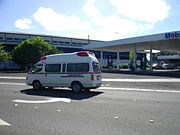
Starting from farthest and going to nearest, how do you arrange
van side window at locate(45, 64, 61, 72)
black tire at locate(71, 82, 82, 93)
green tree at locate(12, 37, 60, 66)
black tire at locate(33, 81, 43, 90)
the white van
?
green tree at locate(12, 37, 60, 66), black tire at locate(33, 81, 43, 90), van side window at locate(45, 64, 61, 72), black tire at locate(71, 82, 82, 93), the white van

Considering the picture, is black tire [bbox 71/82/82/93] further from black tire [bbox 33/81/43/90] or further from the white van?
black tire [bbox 33/81/43/90]

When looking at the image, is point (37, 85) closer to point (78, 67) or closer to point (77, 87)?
point (77, 87)

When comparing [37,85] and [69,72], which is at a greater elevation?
[69,72]

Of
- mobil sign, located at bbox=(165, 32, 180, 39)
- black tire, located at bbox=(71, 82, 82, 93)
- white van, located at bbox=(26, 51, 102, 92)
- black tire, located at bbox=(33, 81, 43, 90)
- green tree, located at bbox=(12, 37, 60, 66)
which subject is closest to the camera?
white van, located at bbox=(26, 51, 102, 92)

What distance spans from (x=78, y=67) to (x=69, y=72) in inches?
28.6

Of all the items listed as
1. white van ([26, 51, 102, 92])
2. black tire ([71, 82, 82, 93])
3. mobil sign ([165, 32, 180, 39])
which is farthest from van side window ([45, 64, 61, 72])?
mobil sign ([165, 32, 180, 39])

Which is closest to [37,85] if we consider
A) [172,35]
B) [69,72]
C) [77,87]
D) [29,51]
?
[69,72]

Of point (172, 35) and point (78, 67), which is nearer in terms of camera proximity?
point (78, 67)

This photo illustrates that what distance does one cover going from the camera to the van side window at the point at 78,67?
10594 millimetres

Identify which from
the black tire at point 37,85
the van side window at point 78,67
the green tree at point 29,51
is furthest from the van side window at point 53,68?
the green tree at point 29,51

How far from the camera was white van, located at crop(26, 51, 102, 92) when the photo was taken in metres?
10.6

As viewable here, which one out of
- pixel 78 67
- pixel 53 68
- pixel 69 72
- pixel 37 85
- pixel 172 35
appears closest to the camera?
pixel 78 67

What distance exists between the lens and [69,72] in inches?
434

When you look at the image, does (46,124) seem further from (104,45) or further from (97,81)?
(104,45)
